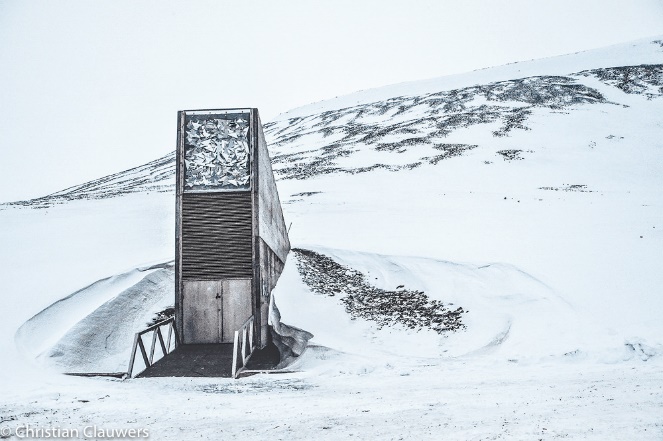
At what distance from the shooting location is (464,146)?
3067 cm

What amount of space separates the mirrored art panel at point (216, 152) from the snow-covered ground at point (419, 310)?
3277 millimetres

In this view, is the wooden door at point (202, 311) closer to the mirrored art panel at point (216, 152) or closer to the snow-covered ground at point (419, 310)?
the snow-covered ground at point (419, 310)

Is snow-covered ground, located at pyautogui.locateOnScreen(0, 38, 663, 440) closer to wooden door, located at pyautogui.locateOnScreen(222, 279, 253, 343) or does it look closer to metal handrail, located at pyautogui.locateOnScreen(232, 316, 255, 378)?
metal handrail, located at pyautogui.locateOnScreen(232, 316, 255, 378)

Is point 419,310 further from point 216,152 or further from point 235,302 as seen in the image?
point 216,152

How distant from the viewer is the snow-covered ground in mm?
5262

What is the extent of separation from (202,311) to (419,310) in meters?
5.13

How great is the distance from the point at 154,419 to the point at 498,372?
4.94 metres

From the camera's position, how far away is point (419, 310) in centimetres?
1140

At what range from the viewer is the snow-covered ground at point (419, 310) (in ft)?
17.3

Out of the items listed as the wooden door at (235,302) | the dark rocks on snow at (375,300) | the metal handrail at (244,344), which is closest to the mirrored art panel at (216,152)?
the wooden door at (235,302)

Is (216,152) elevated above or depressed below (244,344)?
above

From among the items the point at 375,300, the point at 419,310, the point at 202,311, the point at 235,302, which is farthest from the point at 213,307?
the point at 419,310

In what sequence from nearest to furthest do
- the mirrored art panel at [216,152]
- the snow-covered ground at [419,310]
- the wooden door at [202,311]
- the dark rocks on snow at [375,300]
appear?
the snow-covered ground at [419,310] < the dark rocks on snow at [375,300] < the wooden door at [202,311] < the mirrored art panel at [216,152]

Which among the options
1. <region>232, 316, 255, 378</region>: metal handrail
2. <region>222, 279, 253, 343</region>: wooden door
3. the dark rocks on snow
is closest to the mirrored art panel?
<region>222, 279, 253, 343</region>: wooden door
